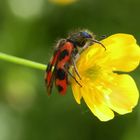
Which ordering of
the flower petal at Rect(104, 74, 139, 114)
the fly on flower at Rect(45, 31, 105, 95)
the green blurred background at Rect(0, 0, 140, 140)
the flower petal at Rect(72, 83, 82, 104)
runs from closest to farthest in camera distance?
the fly on flower at Rect(45, 31, 105, 95) < the flower petal at Rect(72, 83, 82, 104) < the flower petal at Rect(104, 74, 139, 114) < the green blurred background at Rect(0, 0, 140, 140)

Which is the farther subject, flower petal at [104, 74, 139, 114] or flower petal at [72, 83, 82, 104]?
flower petal at [104, 74, 139, 114]

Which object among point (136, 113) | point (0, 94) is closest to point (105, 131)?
point (136, 113)

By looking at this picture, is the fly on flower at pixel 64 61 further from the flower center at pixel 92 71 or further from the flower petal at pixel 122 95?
the flower petal at pixel 122 95

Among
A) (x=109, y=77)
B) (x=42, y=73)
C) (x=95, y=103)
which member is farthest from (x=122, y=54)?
Result: (x=42, y=73)

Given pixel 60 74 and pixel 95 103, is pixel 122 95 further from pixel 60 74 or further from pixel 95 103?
pixel 60 74

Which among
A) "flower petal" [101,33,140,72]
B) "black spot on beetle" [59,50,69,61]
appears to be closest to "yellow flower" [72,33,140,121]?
"flower petal" [101,33,140,72]

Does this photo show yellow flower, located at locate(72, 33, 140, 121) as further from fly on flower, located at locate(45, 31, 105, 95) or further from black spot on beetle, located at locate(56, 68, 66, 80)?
black spot on beetle, located at locate(56, 68, 66, 80)

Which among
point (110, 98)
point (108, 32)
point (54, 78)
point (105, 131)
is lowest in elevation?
point (105, 131)

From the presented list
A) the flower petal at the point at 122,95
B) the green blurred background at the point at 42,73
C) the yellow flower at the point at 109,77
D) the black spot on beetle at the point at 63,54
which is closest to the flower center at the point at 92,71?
the yellow flower at the point at 109,77

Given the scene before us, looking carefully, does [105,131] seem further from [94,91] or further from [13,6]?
[94,91]
